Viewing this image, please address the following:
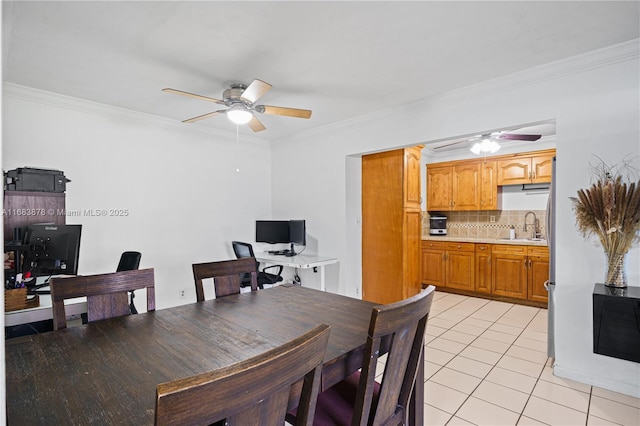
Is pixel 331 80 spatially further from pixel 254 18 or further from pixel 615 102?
pixel 615 102

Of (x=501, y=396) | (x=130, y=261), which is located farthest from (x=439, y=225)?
(x=130, y=261)

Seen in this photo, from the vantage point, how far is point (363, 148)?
13.0 feet

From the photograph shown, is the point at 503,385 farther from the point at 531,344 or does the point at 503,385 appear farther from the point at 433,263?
the point at 433,263

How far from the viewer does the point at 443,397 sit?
2326mm

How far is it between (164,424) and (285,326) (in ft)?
3.17

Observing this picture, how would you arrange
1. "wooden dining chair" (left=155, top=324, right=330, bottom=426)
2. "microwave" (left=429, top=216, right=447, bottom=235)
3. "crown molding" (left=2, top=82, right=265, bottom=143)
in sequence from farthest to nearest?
"microwave" (left=429, top=216, right=447, bottom=235) < "crown molding" (left=2, top=82, right=265, bottom=143) < "wooden dining chair" (left=155, top=324, right=330, bottom=426)

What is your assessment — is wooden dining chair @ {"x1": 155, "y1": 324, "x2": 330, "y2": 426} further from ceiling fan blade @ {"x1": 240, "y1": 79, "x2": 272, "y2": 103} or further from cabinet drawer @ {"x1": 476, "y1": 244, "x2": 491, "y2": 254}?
cabinet drawer @ {"x1": 476, "y1": 244, "x2": 491, "y2": 254}

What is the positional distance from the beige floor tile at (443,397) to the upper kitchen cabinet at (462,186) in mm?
3426

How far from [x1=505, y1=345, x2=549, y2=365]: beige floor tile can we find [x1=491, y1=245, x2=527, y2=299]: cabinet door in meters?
1.57

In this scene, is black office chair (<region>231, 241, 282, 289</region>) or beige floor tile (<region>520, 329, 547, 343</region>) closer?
beige floor tile (<region>520, 329, 547, 343</region>)

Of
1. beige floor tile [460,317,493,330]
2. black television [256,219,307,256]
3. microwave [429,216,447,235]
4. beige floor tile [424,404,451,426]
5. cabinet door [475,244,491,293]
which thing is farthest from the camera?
microwave [429,216,447,235]

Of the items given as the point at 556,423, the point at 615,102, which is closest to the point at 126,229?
the point at 556,423

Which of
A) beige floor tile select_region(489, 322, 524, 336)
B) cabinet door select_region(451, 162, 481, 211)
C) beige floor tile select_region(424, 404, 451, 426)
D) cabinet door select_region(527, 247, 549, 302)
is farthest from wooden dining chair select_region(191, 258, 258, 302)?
cabinet door select_region(451, 162, 481, 211)

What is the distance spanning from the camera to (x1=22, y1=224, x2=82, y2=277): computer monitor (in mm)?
2152
